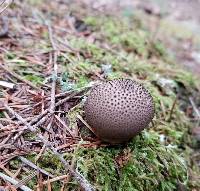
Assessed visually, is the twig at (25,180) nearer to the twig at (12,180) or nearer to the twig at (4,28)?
the twig at (12,180)

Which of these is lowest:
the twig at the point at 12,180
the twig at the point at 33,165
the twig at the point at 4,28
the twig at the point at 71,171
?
the twig at the point at 12,180

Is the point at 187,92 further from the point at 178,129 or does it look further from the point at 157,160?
the point at 157,160

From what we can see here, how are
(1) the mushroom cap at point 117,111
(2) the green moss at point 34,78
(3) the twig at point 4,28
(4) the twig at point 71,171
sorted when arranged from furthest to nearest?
(3) the twig at point 4,28 < (2) the green moss at point 34,78 < (1) the mushroom cap at point 117,111 < (4) the twig at point 71,171

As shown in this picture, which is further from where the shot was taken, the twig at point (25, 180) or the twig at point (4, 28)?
the twig at point (4, 28)

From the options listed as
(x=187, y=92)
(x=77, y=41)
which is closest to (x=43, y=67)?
(x=77, y=41)

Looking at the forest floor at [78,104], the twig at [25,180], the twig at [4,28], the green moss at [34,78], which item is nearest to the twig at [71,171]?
the forest floor at [78,104]

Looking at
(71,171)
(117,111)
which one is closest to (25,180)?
(71,171)

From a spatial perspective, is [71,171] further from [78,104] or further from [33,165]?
[78,104]
